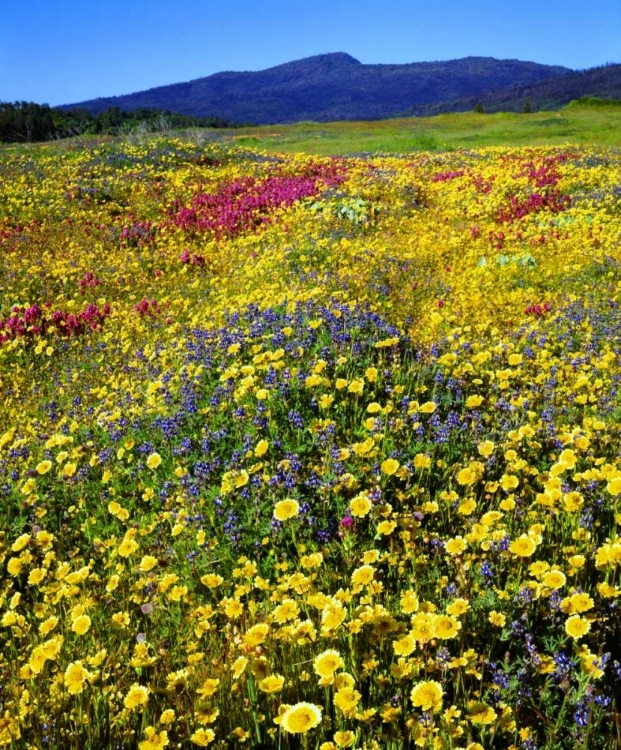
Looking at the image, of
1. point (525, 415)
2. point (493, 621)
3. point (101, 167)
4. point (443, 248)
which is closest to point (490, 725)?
point (493, 621)

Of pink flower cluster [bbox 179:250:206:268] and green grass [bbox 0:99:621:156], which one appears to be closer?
pink flower cluster [bbox 179:250:206:268]

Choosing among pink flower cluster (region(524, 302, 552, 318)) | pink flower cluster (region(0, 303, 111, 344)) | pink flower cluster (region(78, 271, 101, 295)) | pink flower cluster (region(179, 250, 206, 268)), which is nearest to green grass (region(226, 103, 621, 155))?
pink flower cluster (region(179, 250, 206, 268))

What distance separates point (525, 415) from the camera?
561 cm

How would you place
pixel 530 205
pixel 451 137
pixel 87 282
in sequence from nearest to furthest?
pixel 87 282 → pixel 530 205 → pixel 451 137

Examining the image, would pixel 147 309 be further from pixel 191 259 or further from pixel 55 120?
pixel 55 120

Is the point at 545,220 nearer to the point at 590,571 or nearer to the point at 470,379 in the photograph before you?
the point at 470,379

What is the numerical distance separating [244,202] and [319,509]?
52.8 feet

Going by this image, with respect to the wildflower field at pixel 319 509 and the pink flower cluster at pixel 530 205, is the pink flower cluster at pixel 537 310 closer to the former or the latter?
the wildflower field at pixel 319 509

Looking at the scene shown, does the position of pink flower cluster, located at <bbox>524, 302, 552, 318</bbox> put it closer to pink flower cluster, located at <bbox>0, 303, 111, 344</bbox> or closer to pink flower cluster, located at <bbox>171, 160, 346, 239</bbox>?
pink flower cluster, located at <bbox>0, 303, 111, 344</bbox>

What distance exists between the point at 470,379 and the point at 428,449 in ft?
6.03

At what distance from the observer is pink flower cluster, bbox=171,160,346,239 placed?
16719 millimetres

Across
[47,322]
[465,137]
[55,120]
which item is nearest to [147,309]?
[47,322]

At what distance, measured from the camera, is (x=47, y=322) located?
10453mm

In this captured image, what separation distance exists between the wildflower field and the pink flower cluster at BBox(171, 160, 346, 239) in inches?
207
